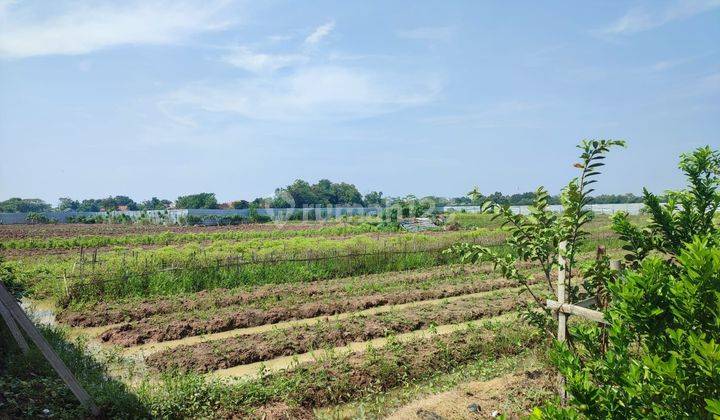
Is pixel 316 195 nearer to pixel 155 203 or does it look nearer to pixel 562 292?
pixel 155 203

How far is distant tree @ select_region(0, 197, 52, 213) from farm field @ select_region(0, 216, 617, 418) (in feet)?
270

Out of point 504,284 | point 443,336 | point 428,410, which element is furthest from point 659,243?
point 504,284

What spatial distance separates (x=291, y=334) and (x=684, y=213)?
6.45 m

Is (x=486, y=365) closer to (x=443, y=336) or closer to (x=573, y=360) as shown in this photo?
(x=443, y=336)

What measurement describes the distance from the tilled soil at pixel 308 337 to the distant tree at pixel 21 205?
3491 inches

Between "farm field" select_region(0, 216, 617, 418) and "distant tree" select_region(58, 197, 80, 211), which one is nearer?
"farm field" select_region(0, 216, 617, 418)

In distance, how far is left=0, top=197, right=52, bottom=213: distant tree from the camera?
8119 cm

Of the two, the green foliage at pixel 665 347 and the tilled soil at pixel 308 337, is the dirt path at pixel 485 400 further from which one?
the tilled soil at pixel 308 337

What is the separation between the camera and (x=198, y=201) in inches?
3228

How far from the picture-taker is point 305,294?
40.7ft

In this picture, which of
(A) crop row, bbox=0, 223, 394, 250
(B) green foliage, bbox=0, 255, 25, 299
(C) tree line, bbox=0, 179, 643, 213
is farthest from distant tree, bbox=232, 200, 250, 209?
(B) green foliage, bbox=0, 255, 25, 299

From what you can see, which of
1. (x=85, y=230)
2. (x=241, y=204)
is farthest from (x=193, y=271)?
(x=241, y=204)

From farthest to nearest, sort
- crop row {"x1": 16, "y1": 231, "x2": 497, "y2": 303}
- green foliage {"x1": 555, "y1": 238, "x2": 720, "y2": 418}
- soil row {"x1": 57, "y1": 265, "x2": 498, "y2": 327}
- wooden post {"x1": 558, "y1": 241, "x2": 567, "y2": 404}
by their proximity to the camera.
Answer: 1. crop row {"x1": 16, "y1": 231, "x2": 497, "y2": 303}
2. soil row {"x1": 57, "y1": 265, "x2": 498, "y2": 327}
3. wooden post {"x1": 558, "y1": 241, "x2": 567, "y2": 404}
4. green foliage {"x1": 555, "y1": 238, "x2": 720, "y2": 418}

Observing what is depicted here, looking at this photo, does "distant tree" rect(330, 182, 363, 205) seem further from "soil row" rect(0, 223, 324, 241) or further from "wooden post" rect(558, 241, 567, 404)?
"wooden post" rect(558, 241, 567, 404)
